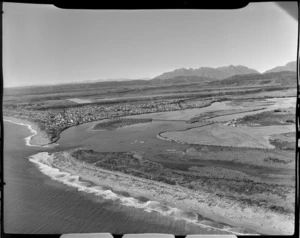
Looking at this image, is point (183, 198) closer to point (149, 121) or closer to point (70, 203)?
point (149, 121)

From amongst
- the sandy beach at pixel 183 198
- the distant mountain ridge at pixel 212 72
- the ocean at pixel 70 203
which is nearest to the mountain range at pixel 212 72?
the distant mountain ridge at pixel 212 72

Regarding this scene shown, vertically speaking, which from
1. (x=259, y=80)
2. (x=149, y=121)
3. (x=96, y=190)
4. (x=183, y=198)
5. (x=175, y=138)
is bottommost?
(x=183, y=198)

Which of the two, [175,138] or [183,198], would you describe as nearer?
[183,198]

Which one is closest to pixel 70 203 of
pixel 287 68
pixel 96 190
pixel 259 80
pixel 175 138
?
pixel 96 190

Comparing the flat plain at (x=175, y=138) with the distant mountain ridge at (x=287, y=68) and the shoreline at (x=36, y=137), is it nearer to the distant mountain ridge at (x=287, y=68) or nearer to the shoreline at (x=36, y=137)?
the shoreline at (x=36, y=137)

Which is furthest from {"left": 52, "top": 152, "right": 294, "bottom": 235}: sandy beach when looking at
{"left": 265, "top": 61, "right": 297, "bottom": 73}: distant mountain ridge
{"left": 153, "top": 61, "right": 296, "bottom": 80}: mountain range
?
{"left": 265, "top": 61, "right": 297, "bottom": 73}: distant mountain ridge

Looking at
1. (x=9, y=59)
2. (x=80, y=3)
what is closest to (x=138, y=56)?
(x=9, y=59)

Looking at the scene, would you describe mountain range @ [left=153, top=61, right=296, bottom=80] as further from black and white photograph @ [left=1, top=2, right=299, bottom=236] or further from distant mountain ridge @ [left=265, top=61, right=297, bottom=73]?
distant mountain ridge @ [left=265, top=61, right=297, bottom=73]
